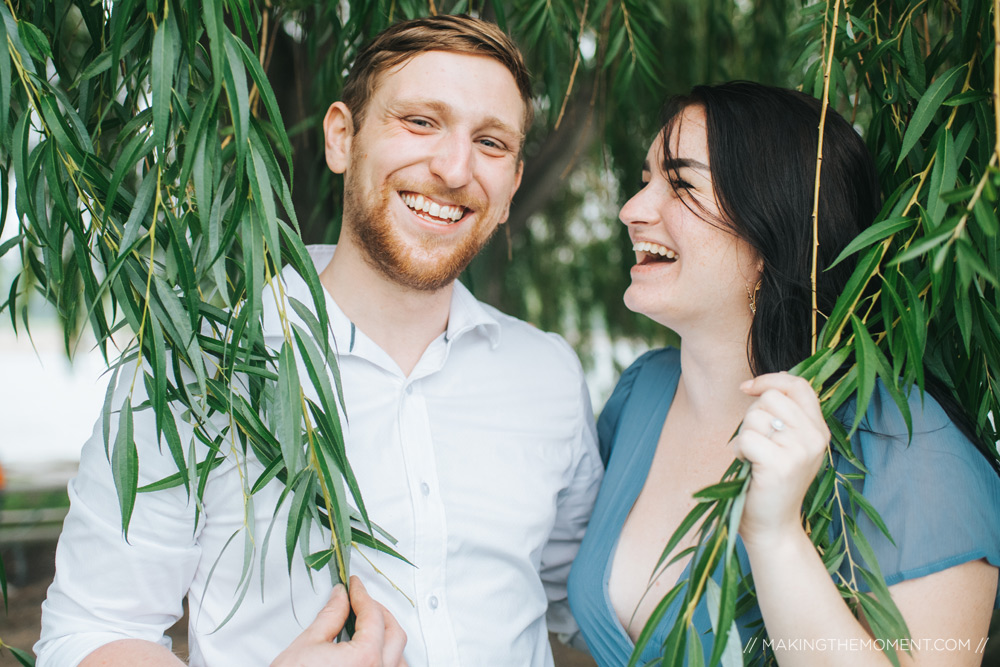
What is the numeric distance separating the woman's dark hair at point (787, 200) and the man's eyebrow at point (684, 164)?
0.7 inches

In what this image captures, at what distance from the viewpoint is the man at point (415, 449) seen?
1.27 metres

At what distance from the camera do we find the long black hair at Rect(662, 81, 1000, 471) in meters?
1.40

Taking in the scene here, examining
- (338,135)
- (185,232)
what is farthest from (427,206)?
(185,232)

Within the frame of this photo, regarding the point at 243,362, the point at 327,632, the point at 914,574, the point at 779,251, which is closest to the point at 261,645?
the point at 327,632

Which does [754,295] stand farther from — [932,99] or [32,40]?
[32,40]

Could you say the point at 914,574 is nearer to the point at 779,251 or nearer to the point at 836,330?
the point at 836,330

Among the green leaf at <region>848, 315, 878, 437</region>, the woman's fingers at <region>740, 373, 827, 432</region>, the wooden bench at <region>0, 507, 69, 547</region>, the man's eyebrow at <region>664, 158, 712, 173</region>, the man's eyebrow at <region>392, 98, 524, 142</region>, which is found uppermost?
the man's eyebrow at <region>392, 98, 524, 142</region>

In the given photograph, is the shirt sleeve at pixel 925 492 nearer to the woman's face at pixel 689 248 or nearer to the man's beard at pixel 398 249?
the woman's face at pixel 689 248

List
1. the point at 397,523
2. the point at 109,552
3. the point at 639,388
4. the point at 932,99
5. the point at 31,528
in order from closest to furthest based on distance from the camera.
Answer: the point at 932,99, the point at 109,552, the point at 397,523, the point at 639,388, the point at 31,528

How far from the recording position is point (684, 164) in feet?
4.82

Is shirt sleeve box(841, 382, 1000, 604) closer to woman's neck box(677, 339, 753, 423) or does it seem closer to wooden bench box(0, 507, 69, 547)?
woman's neck box(677, 339, 753, 423)

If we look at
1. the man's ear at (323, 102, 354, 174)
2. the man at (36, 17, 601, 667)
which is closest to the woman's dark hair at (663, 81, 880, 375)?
the man at (36, 17, 601, 667)

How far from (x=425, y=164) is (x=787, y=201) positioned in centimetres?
68

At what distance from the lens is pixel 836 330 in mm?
1057
